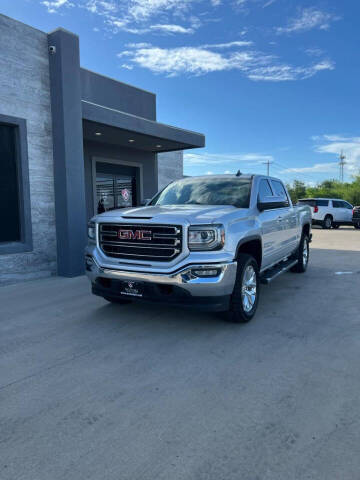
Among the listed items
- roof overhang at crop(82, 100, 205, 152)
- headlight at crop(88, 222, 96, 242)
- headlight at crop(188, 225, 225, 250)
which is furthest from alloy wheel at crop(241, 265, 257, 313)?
roof overhang at crop(82, 100, 205, 152)

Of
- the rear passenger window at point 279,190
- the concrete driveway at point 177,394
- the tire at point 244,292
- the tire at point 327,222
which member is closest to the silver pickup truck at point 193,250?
the tire at point 244,292

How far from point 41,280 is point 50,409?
5.26m

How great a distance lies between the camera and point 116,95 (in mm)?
13352

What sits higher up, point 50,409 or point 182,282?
point 182,282

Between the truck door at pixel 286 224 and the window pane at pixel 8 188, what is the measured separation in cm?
522

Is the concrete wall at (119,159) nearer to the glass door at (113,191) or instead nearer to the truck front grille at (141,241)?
the glass door at (113,191)

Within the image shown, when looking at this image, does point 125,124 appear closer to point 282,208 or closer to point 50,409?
point 282,208

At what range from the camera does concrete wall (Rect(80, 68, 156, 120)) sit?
12359 mm

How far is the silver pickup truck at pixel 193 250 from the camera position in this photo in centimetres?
419

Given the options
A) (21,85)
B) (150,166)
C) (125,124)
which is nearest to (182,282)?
(21,85)

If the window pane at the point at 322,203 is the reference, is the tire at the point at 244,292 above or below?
below

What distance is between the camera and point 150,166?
15.6 m

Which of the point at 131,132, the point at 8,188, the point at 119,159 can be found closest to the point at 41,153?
the point at 8,188

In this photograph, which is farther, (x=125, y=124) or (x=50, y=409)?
(x=125, y=124)
